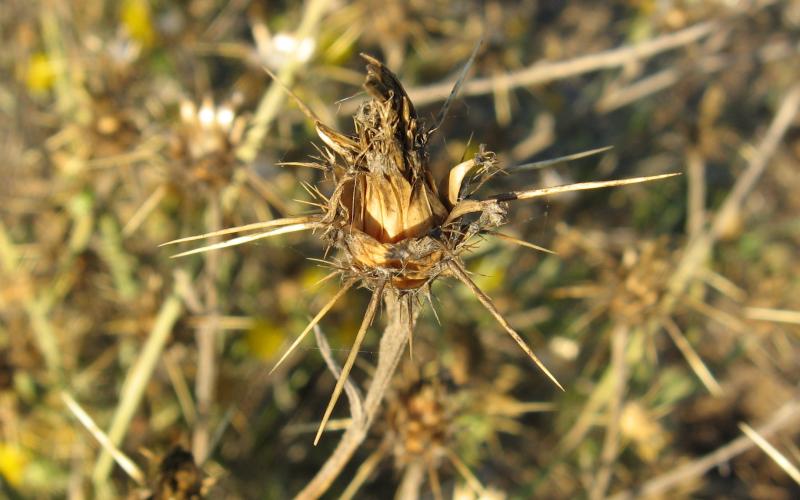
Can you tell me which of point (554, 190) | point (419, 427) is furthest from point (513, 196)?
point (419, 427)

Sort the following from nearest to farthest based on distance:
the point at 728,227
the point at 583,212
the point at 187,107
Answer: the point at 187,107
the point at 728,227
the point at 583,212

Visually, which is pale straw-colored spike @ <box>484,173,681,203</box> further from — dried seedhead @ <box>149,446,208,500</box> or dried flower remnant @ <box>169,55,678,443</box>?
dried seedhead @ <box>149,446,208,500</box>

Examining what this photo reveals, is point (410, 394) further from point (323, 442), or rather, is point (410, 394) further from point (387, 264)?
point (323, 442)

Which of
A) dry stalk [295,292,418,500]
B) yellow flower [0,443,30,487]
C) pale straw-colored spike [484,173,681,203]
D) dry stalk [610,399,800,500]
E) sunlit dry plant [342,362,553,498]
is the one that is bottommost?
dry stalk [610,399,800,500]

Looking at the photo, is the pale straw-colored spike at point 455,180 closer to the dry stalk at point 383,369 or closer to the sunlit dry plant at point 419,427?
the dry stalk at point 383,369

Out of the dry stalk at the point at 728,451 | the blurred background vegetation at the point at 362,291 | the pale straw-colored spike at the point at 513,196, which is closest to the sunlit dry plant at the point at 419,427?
the blurred background vegetation at the point at 362,291

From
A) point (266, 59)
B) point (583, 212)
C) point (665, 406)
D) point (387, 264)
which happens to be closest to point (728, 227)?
point (583, 212)

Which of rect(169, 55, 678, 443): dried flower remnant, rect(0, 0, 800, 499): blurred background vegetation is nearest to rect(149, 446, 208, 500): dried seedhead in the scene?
rect(0, 0, 800, 499): blurred background vegetation

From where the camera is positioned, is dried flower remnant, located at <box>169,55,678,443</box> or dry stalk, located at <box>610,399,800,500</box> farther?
dry stalk, located at <box>610,399,800,500</box>
